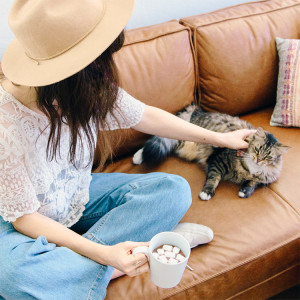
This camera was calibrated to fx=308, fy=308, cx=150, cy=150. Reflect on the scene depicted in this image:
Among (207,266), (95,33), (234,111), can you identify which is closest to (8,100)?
(95,33)

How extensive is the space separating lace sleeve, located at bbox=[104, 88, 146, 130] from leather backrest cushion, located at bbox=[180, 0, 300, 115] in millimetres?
563

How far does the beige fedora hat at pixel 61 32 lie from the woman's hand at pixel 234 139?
2.17 feet

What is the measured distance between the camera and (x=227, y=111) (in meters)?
1.62

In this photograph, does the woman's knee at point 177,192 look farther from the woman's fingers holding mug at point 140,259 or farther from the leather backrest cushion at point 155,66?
the leather backrest cushion at point 155,66

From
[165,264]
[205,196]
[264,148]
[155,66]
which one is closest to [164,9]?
[155,66]

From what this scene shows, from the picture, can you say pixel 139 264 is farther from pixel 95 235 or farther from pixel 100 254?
pixel 95 235

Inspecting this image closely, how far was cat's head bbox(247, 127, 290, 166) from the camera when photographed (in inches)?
51.3

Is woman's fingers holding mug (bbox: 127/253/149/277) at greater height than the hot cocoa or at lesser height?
lesser

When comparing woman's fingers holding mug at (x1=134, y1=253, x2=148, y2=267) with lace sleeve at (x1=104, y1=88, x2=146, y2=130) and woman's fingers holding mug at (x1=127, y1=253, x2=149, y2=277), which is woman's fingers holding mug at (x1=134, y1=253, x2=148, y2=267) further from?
lace sleeve at (x1=104, y1=88, x2=146, y2=130)

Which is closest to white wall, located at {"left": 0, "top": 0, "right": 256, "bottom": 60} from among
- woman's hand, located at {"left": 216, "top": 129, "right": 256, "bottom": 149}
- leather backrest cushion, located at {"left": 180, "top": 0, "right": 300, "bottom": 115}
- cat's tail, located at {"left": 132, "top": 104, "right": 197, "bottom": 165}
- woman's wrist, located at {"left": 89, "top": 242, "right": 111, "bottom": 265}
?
leather backrest cushion, located at {"left": 180, "top": 0, "right": 300, "bottom": 115}

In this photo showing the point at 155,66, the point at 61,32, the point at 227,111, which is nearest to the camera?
the point at 61,32

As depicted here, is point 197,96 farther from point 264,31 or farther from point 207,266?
point 207,266

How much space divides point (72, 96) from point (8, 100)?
8.1 inches

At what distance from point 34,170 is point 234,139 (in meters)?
0.76
